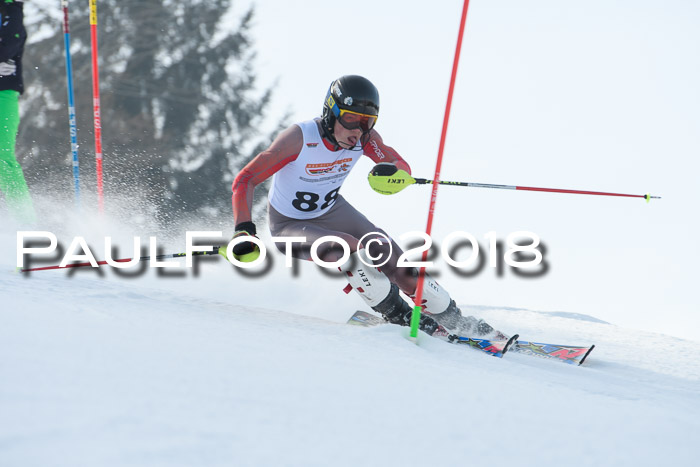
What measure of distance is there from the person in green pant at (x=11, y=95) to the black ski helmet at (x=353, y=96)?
2.20 metres

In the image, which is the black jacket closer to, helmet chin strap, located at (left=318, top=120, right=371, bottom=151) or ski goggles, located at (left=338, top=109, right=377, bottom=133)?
helmet chin strap, located at (left=318, top=120, right=371, bottom=151)

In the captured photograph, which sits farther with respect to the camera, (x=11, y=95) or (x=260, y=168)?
(x=11, y=95)

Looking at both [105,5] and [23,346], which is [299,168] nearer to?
[23,346]

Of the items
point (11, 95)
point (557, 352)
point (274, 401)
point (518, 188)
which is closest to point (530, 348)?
point (557, 352)

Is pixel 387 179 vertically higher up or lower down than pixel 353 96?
lower down

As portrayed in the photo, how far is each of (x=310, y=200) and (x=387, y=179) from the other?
580 mm

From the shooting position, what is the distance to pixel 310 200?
12.8 ft

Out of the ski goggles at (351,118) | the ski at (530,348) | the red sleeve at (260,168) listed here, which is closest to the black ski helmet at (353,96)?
the ski goggles at (351,118)

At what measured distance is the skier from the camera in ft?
11.2

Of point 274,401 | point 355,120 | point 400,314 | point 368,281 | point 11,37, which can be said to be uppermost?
point 11,37

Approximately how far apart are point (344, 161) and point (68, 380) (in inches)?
103

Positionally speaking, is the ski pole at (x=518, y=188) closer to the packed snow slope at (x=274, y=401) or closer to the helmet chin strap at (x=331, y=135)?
the helmet chin strap at (x=331, y=135)

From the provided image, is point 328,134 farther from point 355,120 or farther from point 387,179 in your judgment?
point 387,179

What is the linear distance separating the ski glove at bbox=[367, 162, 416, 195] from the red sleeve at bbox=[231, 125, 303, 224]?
0.46 metres
